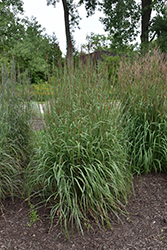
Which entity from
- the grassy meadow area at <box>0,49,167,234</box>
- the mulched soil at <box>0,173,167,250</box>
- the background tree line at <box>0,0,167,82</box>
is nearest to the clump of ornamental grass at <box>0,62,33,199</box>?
the grassy meadow area at <box>0,49,167,234</box>

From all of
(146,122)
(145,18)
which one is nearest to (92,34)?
(145,18)

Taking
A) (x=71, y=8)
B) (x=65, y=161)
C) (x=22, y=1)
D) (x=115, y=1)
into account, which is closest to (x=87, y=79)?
(x=65, y=161)

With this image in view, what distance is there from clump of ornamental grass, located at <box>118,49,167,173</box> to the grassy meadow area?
2 cm

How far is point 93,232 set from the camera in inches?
98.7

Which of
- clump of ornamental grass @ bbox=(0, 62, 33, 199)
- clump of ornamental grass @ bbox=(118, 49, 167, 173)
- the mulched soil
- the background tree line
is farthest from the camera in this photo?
the background tree line

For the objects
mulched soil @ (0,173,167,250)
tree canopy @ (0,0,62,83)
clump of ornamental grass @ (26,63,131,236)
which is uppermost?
tree canopy @ (0,0,62,83)

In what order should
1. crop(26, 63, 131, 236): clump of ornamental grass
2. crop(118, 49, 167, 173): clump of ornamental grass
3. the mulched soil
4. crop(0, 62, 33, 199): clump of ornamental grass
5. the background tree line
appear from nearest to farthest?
the mulched soil
crop(26, 63, 131, 236): clump of ornamental grass
crop(0, 62, 33, 199): clump of ornamental grass
crop(118, 49, 167, 173): clump of ornamental grass
the background tree line

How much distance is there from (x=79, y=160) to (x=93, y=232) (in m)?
0.76

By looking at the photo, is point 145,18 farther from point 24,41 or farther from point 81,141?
point 81,141

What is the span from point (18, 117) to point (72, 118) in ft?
3.77

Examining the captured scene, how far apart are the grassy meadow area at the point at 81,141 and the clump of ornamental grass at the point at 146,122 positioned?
2 cm

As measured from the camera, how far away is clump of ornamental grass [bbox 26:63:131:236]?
2523mm

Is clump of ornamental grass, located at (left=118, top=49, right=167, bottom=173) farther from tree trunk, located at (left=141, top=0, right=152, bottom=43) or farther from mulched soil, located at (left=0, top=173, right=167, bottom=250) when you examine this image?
tree trunk, located at (left=141, top=0, right=152, bottom=43)

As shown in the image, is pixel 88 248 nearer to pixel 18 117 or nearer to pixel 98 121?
pixel 98 121
